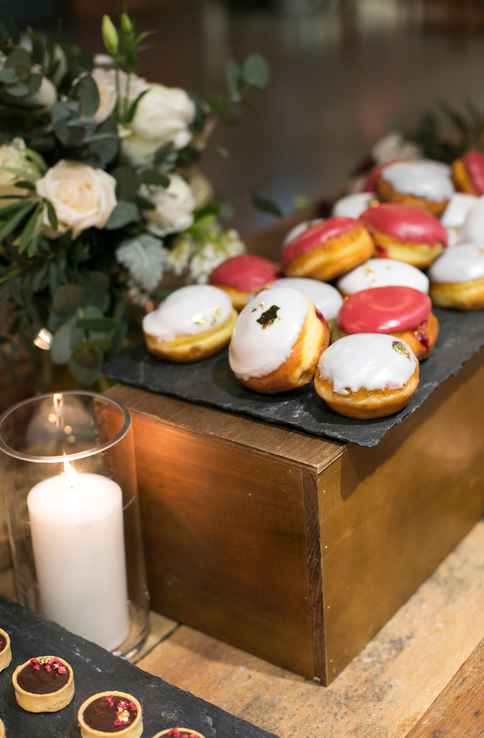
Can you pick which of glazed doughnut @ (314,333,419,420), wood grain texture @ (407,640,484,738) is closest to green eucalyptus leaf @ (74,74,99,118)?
glazed doughnut @ (314,333,419,420)

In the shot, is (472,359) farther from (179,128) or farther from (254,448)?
(179,128)

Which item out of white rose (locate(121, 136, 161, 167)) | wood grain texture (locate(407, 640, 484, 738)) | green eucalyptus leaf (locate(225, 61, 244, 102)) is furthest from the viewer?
green eucalyptus leaf (locate(225, 61, 244, 102))

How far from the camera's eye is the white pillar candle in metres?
0.83

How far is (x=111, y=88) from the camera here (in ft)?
3.26

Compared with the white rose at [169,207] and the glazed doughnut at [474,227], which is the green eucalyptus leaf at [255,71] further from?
the glazed doughnut at [474,227]

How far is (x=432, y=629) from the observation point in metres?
0.90

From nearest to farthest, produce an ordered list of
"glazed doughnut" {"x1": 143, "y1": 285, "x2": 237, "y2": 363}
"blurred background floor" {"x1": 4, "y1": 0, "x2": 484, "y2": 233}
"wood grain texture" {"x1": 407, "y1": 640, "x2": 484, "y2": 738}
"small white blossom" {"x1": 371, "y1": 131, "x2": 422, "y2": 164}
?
"wood grain texture" {"x1": 407, "y1": 640, "x2": 484, "y2": 738}
"glazed doughnut" {"x1": 143, "y1": 285, "x2": 237, "y2": 363}
"small white blossom" {"x1": 371, "y1": 131, "x2": 422, "y2": 164}
"blurred background floor" {"x1": 4, "y1": 0, "x2": 484, "y2": 233}

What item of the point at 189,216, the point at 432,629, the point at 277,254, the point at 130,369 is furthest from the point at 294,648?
the point at 277,254

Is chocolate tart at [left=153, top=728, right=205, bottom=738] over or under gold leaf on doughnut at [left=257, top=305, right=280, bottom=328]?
under

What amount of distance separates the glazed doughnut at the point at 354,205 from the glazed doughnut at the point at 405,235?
3.6 inches

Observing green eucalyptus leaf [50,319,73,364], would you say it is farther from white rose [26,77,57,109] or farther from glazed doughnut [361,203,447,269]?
glazed doughnut [361,203,447,269]

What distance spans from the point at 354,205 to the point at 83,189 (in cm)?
32

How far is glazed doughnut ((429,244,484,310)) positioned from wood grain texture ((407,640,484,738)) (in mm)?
342

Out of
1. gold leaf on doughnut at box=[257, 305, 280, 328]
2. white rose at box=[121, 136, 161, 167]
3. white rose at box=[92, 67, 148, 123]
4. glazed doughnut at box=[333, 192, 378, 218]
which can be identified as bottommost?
glazed doughnut at box=[333, 192, 378, 218]
